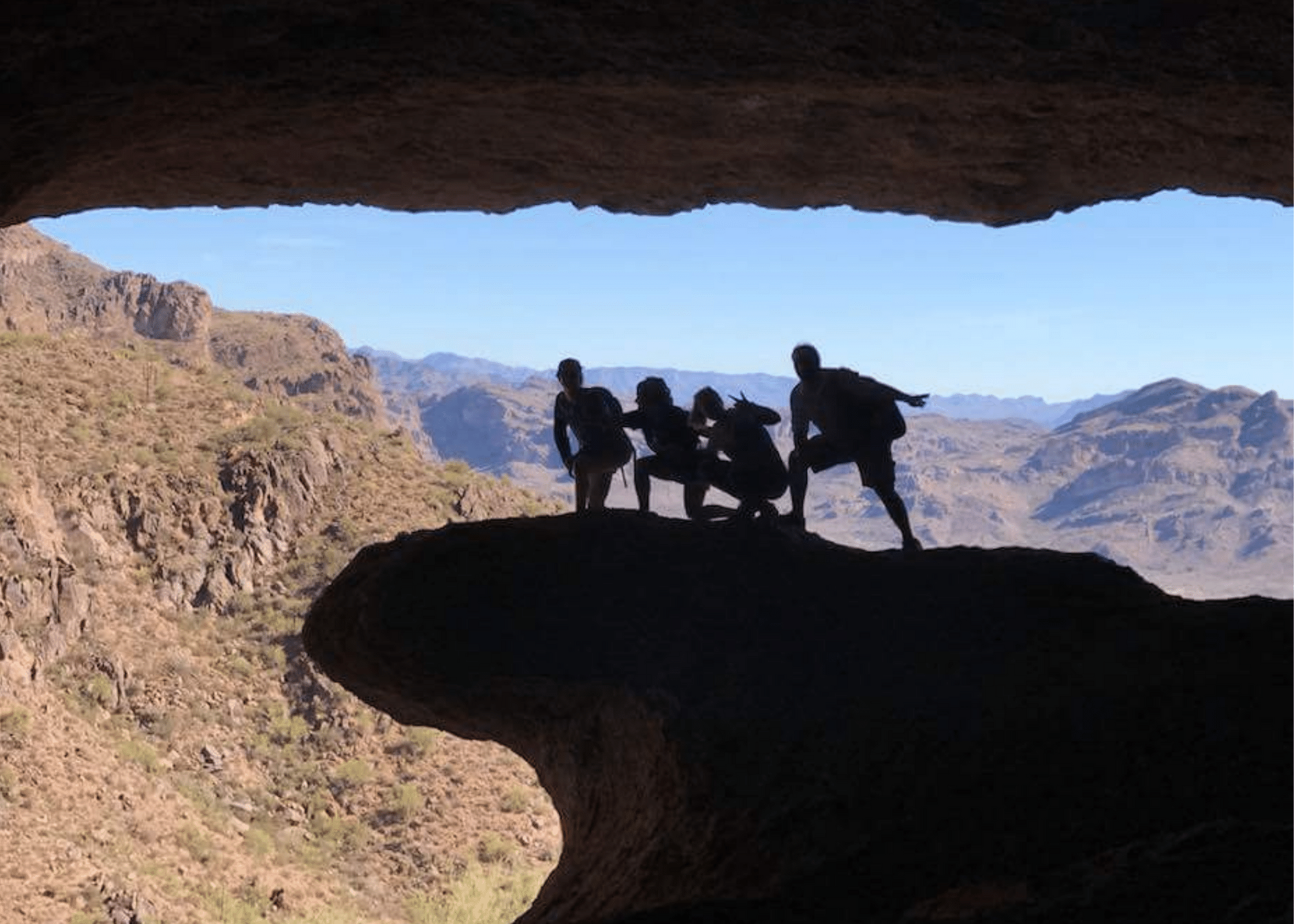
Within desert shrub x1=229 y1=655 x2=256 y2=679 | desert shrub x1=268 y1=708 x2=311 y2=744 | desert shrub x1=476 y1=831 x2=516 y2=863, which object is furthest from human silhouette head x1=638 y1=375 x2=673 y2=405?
desert shrub x1=229 y1=655 x2=256 y2=679

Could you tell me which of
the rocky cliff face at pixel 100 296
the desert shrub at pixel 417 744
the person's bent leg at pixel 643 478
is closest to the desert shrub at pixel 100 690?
the desert shrub at pixel 417 744

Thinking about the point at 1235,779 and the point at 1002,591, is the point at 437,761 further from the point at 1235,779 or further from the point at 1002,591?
the point at 1235,779

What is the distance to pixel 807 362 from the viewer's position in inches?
456

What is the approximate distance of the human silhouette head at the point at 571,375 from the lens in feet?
39.2

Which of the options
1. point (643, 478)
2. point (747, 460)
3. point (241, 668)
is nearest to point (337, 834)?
point (241, 668)

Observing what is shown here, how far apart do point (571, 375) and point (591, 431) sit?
52 cm

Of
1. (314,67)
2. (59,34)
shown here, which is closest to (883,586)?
(314,67)

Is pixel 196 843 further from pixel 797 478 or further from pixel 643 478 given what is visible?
pixel 797 478

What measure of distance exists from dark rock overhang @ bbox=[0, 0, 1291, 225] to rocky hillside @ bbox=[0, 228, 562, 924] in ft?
61.0

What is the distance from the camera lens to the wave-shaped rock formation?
7680 millimetres

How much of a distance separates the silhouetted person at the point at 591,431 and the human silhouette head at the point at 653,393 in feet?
0.74

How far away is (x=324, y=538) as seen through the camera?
40.1m

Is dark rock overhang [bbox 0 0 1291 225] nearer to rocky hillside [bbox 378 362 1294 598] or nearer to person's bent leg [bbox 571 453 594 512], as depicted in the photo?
person's bent leg [bbox 571 453 594 512]

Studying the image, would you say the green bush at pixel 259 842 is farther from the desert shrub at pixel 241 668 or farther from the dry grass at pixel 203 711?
the desert shrub at pixel 241 668
